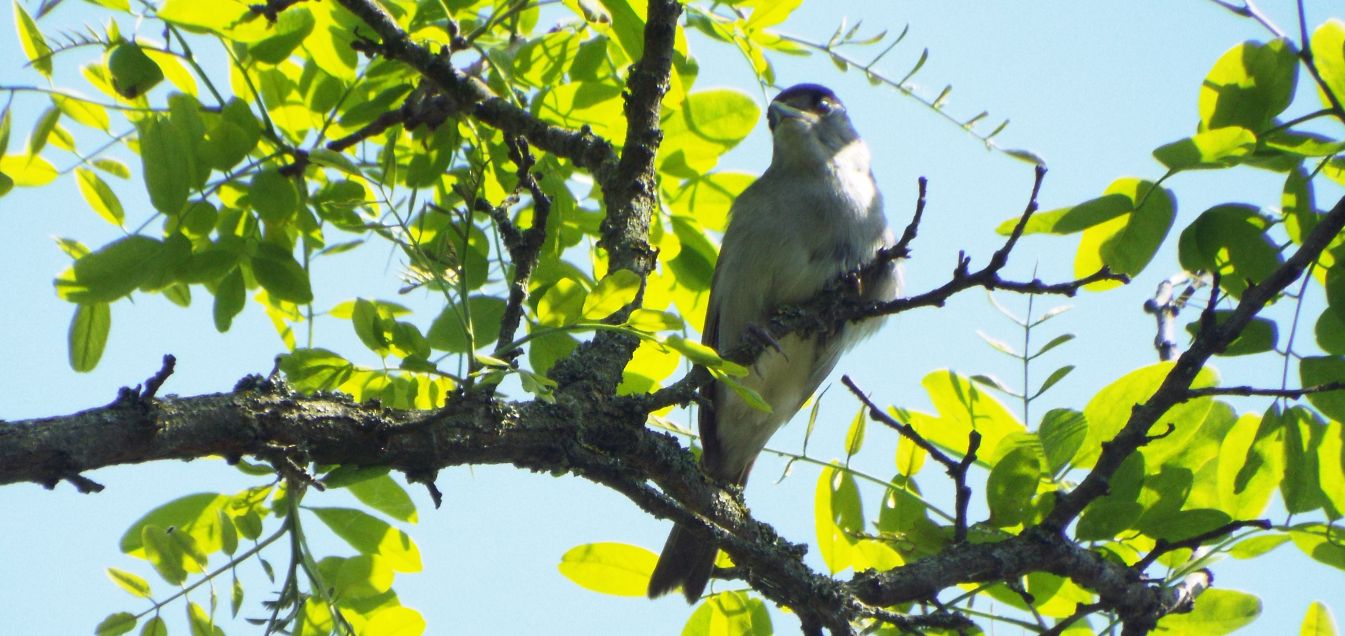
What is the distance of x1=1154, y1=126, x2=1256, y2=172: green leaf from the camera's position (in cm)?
262

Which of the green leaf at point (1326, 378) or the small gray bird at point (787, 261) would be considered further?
the small gray bird at point (787, 261)

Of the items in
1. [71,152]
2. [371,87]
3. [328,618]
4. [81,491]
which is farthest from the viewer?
[371,87]

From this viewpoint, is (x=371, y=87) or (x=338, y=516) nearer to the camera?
(x=338, y=516)

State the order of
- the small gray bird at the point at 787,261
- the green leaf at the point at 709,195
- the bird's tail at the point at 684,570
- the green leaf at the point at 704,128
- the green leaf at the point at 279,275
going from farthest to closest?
the small gray bird at the point at 787,261 → the green leaf at the point at 709,195 → the green leaf at the point at 704,128 → the bird's tail at the point at 684,570 → the green leaf at the point at 279,275

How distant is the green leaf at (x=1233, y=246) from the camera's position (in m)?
2.79

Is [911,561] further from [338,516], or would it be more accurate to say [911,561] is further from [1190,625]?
[338,516]

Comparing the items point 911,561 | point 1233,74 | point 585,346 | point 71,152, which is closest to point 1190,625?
point 911,561

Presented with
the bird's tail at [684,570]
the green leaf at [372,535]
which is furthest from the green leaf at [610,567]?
the green leaf at [372,535]

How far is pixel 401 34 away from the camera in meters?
3.07

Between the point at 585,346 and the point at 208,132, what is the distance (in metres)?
1.02

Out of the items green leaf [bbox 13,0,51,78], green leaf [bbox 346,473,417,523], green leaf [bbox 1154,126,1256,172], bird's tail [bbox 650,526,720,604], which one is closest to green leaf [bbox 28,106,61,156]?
green leaf [bbox 13,0,51,78]

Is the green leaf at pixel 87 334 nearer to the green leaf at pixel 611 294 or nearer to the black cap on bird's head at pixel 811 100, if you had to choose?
the green leaf at pixel 611 294

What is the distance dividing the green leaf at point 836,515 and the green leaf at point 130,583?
1.66m

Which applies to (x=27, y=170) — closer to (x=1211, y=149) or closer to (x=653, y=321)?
(x=653, y=321)
